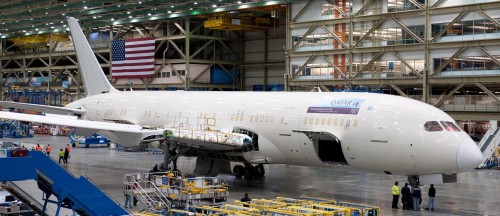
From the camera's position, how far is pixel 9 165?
14852 millimetres

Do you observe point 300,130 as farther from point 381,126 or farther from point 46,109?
point 46,109

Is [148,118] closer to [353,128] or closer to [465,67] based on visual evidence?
[353,128]

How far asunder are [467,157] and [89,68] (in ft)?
85.6

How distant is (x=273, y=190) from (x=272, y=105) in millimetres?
4091

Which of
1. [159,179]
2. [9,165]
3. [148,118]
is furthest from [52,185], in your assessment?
[148,118]

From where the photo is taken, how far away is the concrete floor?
28094mm

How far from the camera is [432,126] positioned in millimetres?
25203

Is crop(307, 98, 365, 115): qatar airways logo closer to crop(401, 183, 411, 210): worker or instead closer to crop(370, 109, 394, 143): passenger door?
crop(370, 109, 394, 143): passenger door

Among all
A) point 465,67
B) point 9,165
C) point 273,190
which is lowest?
point 273,190

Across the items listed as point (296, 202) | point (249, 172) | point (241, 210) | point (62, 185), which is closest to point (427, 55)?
point (249, 172)

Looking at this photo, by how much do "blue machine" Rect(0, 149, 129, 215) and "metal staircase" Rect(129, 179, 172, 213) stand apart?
5.79 metres

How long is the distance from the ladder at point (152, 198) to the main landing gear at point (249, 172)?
9664 millimetres

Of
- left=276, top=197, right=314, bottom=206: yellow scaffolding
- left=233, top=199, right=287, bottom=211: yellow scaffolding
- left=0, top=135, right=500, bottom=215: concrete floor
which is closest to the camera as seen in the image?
left=233, top=199, right=287, bottom=211: yellow scaffolding

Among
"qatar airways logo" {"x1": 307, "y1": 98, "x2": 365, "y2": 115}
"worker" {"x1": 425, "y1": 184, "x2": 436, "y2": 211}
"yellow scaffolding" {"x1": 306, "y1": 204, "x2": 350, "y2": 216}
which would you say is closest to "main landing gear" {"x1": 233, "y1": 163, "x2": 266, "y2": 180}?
"qatar airways logo" {"x1": 307, "y1": 98, "x2": 365, "y2": 115}
